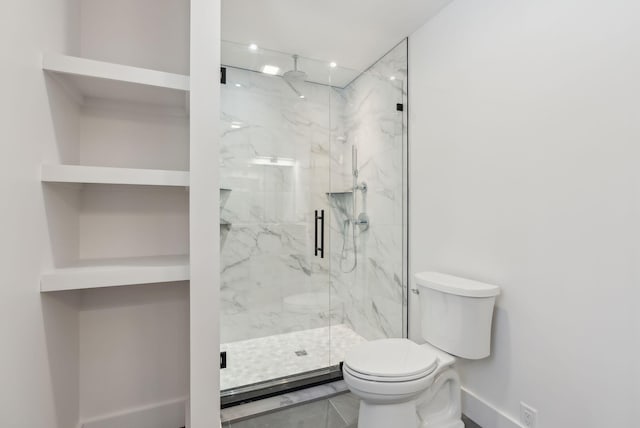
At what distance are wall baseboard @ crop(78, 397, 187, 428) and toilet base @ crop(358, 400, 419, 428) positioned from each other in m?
1.05

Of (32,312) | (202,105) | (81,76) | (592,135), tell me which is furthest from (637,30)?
(32,312)

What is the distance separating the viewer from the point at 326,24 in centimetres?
222

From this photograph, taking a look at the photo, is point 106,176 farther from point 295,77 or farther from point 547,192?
point 547,192

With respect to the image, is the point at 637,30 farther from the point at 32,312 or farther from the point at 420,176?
the point at 32,312

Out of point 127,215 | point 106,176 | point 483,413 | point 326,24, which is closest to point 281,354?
point 483,413

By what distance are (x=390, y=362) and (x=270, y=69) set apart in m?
2.08

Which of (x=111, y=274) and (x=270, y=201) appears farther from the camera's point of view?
(x=270, y=201)

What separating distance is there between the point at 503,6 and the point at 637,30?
691 millimetres

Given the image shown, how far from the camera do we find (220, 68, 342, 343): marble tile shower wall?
221 cm

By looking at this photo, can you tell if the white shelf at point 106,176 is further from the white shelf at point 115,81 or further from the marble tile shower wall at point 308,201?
the marble tile shower wall at point 308,201

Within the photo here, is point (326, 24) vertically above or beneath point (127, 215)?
above

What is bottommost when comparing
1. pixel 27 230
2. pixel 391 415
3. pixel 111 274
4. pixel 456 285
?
pixel 391 415

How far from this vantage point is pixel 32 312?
3.67ft

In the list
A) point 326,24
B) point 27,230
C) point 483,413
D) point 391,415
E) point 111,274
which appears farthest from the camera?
point 326,24
